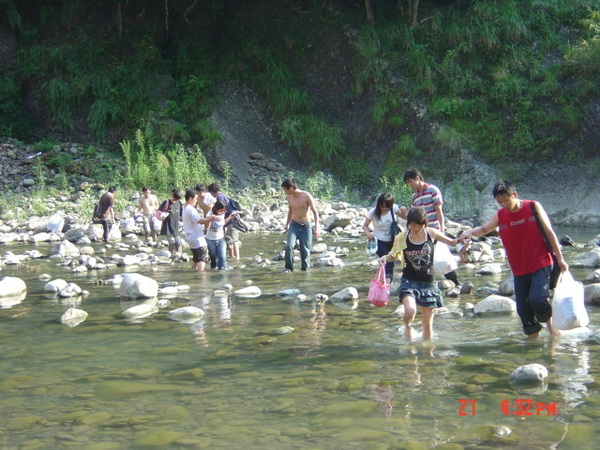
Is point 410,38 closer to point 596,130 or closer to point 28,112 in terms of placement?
point 596,130

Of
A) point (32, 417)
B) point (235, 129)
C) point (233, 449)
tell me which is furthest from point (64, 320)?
point (235, 129)

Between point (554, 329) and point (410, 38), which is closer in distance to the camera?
point (554, 329)

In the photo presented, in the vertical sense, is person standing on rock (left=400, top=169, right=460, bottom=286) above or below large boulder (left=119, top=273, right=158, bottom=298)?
above

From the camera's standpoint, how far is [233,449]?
387 cm

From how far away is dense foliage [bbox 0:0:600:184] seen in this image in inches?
963

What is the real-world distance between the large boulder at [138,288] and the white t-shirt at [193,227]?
2.12 metres

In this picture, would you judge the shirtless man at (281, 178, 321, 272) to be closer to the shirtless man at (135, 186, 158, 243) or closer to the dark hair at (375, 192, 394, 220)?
the dark hair at (375, 192, 394, 220)

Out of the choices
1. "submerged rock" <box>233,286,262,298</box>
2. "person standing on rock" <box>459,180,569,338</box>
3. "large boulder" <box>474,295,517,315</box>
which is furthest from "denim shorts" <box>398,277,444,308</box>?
"submerged rock" <box>233,286,262,298</box>

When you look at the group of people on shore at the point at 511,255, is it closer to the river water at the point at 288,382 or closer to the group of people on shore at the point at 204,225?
the river water at the point at 288,382

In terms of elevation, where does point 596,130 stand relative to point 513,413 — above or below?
above

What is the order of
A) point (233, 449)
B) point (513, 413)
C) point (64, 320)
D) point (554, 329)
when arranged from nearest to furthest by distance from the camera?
1. point (233, 449)
2. point (513, 413)
3. point (554, 329)
4. point (64, 320)

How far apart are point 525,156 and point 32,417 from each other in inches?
867

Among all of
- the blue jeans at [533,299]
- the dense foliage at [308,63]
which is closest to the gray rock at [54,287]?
the blue jeans at [533,299]

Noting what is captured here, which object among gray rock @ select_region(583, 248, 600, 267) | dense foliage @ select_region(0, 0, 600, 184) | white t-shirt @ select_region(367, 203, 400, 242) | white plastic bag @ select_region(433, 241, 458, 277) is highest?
dense foliage @ select_region(0, 0, 600, 184)
